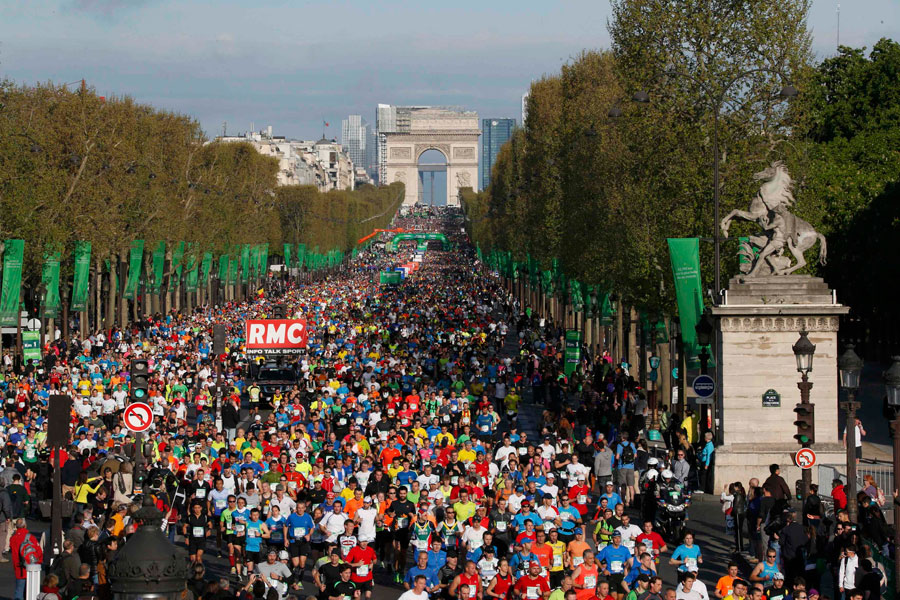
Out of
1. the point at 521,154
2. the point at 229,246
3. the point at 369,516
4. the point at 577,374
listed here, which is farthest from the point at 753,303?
the point at 229,246

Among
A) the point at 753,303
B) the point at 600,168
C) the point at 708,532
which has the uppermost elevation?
the point at 600,168

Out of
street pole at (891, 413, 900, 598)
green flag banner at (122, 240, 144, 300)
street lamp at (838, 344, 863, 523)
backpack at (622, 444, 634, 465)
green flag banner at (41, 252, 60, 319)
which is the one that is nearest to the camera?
street pole at (891, 413, 900, 598)

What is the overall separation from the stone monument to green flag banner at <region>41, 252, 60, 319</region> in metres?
29.2

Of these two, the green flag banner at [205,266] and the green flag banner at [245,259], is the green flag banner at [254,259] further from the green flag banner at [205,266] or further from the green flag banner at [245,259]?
the green flag banner at [205,266]

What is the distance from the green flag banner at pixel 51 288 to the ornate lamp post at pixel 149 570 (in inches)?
1646

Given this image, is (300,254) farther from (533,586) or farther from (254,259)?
(533,586)

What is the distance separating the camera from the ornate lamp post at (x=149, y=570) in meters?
12.0

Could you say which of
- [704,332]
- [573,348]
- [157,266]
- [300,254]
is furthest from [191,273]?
[704,332]

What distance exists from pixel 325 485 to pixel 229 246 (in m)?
74.6

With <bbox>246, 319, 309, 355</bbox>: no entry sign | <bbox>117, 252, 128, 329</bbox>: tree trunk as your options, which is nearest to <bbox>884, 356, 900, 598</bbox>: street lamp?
<bbox>246, 319, 309, 355</bbox>: no entry sign

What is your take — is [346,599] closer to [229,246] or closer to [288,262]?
[229,246]

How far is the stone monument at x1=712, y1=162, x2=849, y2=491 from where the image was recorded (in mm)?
29172

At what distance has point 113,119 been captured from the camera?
73.2 m

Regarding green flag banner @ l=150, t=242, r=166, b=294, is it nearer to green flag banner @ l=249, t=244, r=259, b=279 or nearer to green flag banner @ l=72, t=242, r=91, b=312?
green flag banner @ l=72, t=242, r=91, b=312
